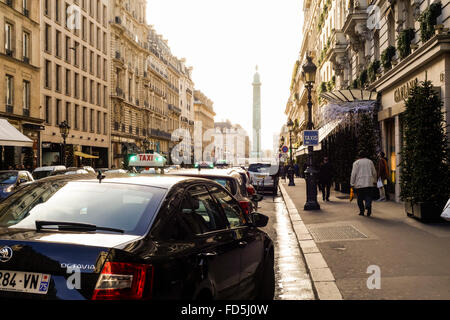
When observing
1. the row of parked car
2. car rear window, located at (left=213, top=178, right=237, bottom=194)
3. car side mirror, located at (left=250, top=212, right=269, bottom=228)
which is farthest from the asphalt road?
the row of parked car

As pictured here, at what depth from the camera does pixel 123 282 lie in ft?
9.69

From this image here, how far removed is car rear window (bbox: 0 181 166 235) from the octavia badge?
42 centimetres

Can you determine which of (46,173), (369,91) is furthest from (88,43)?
(369,91)

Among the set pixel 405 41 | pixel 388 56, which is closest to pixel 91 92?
pixel 388 56

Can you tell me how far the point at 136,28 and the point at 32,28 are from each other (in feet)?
100

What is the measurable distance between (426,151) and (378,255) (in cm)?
512

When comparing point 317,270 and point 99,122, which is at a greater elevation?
point 99,122

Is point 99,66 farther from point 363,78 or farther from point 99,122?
point 363,78

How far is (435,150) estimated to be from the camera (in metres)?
12.8

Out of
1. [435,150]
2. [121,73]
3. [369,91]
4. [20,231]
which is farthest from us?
[121,73]

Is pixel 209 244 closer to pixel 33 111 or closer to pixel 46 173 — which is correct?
pixel 46 173

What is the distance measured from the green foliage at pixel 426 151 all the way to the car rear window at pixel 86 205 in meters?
10.1

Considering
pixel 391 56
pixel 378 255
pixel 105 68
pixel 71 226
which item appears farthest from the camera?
pixel 105 68
